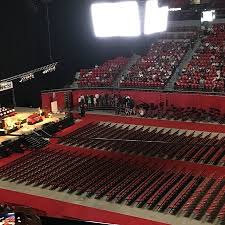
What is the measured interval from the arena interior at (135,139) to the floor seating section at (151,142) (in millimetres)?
58

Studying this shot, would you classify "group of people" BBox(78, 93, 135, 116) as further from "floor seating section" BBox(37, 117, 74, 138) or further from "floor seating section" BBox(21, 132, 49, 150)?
"floor seating section" BBox(21, 132, 49, 150)

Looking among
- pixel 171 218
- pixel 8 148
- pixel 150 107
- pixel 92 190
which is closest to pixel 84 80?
pixel 150 107

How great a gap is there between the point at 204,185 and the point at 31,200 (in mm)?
7019

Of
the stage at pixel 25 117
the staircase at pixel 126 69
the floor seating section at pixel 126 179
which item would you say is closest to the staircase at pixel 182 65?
the staircase at pixel 126 69

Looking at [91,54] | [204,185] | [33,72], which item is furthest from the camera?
[91,54]

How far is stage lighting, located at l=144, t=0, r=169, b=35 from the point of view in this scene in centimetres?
1188

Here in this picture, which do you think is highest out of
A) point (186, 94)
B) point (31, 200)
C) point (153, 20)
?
point (153, 20)

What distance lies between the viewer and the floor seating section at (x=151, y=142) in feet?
66.4

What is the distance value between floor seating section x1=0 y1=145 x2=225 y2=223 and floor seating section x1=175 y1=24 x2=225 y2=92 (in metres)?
9.44

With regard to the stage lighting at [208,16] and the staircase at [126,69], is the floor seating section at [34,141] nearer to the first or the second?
the staircase at [126,69]

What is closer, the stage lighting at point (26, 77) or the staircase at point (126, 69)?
the stage lighting at point (26, 77)

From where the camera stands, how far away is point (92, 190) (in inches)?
679

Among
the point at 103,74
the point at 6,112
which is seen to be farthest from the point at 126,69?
the point at 6,112

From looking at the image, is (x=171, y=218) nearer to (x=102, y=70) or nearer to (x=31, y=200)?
(x=31, y=200)
